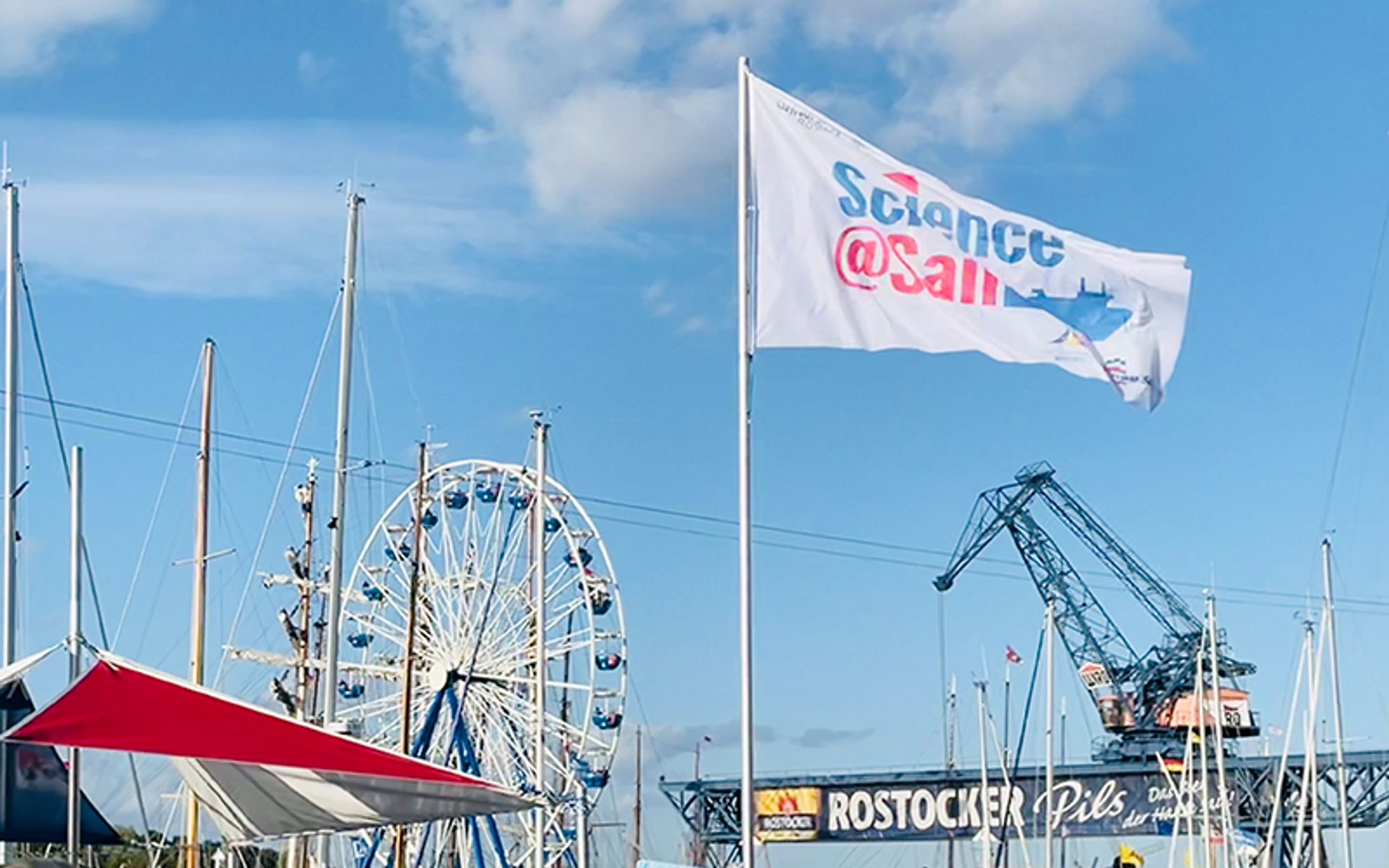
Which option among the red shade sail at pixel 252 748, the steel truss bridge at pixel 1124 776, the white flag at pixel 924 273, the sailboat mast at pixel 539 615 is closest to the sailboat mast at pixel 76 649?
the red shade sail at pixel 252 748

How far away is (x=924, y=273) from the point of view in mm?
16422

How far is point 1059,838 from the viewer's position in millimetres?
85562

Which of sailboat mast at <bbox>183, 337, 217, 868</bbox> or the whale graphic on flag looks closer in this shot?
the whale graphic on flag

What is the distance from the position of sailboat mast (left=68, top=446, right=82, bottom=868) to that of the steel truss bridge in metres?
46.5

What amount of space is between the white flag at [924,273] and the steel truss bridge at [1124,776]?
2234 inches

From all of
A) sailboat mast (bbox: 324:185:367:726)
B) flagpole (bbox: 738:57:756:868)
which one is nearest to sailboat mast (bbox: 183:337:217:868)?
sailboat mast (bbox: 324:185:367:726)

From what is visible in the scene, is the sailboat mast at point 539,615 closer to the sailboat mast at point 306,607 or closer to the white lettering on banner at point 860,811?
the sailboat mast at point 306,607

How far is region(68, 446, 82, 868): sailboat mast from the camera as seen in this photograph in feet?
60.0

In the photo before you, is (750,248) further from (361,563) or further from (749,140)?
(361,563)

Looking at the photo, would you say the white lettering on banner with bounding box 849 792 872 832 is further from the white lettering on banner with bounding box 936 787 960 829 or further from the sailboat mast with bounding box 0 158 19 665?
the sailboat mast with bounding box 0 158 19 665

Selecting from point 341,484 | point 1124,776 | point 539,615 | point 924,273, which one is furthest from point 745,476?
point 1124,776

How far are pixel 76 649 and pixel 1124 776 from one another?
70610 millimetres

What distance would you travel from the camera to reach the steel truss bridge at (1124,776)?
253 feet

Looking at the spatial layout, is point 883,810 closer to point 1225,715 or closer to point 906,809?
point 906,809
